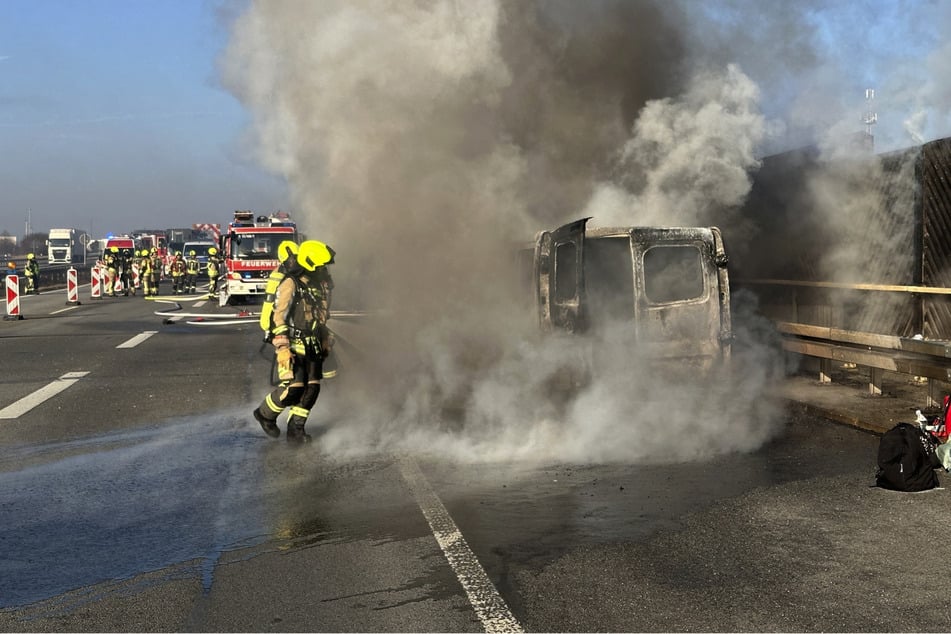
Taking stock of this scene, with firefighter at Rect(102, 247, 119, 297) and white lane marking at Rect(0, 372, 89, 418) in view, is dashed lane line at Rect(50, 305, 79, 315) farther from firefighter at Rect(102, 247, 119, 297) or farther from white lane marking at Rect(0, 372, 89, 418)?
white lane marking at Rect(0, 372, 89, 418)

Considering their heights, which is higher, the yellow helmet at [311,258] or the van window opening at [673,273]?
the yellow helmet at [311,258]

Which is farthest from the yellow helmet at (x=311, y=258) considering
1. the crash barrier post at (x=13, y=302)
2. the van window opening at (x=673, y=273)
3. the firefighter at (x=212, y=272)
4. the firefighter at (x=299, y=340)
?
the firefighter at (x=212, y=272)

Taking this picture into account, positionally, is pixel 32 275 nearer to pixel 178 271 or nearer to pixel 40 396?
pixel 178 271

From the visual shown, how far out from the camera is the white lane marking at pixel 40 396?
10.8 m

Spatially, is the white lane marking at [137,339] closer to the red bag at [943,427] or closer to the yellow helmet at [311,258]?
the yellow helmet at [311,258]

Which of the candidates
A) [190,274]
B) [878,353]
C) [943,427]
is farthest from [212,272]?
[943,427]

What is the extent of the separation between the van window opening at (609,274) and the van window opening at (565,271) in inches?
Answer: 5.9

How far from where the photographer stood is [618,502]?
20.9 ft

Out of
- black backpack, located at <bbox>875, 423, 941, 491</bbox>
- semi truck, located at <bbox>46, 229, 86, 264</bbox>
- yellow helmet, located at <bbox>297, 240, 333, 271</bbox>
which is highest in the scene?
semi truck, located at <bbox>46, 229, 86, 264</bbox>

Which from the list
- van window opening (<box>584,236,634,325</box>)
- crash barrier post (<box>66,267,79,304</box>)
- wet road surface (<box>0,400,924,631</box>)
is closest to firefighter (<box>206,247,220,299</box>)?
crash barrier post (<box>66,267,79,304</box>)

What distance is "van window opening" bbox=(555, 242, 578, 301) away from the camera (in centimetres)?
972

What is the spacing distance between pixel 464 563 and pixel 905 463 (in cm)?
311

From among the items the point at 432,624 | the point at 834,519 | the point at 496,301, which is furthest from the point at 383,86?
the point at 432,624

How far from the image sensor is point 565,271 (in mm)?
9938
